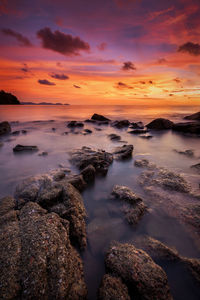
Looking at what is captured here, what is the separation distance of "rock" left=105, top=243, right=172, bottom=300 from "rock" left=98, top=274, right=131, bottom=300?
0.11 metres

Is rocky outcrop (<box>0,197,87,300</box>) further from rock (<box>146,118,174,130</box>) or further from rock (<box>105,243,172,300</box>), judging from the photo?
rock (<box>146,118,174,130</box>)

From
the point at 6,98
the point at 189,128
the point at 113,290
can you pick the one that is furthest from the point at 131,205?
the point at 6,98

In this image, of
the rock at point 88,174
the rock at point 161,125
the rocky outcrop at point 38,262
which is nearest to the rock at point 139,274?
the rocky outcrop at point 38,262

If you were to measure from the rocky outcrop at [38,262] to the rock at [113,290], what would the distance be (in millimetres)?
316

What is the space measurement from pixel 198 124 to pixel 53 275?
19.4m

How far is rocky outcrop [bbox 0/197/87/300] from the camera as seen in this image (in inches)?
73.5

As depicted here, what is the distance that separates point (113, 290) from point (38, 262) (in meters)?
1.21

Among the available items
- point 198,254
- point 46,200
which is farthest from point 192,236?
point 46,200

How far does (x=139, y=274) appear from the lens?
7.45ft

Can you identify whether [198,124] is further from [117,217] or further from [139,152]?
[117,217]

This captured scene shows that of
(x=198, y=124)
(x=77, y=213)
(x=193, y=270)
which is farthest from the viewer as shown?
(x=198, y=124)

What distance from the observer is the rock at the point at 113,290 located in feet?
6.81

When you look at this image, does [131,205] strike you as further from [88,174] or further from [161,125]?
[161,125]

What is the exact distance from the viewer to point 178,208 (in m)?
4.23
